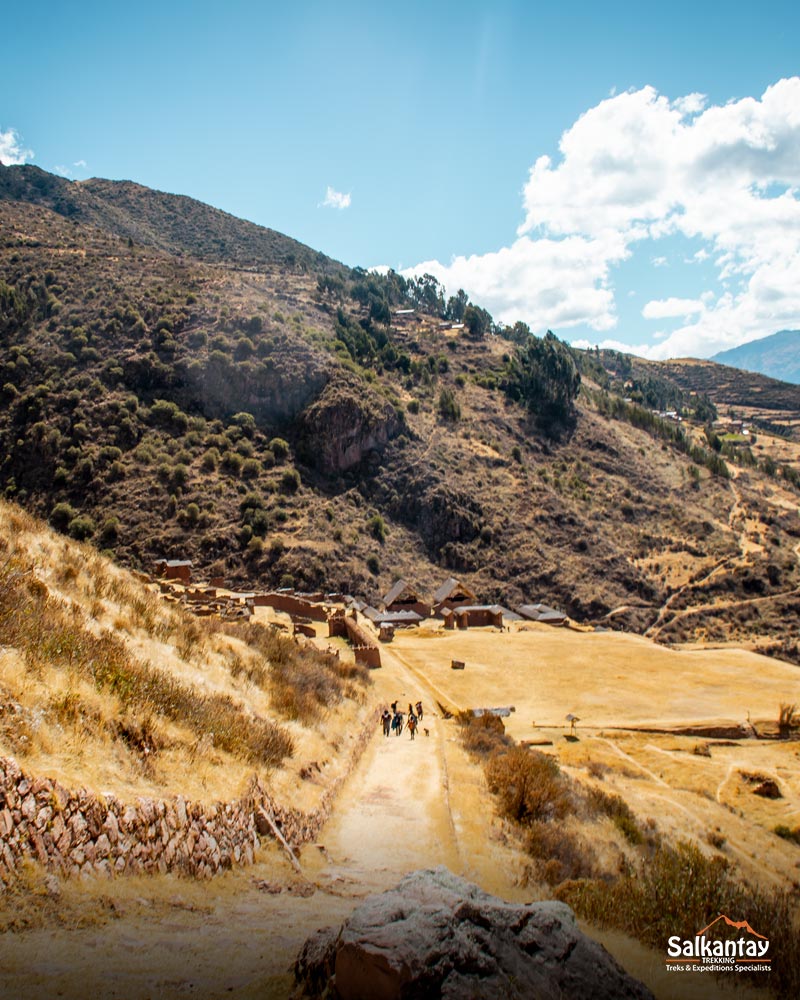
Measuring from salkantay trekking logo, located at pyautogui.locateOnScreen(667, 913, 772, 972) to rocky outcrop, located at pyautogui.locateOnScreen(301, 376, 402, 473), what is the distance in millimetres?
60606

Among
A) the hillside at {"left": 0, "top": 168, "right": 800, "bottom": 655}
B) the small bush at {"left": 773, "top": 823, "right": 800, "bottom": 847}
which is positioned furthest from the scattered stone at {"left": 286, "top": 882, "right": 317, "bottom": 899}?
the hillside at {"left": 0, "top": 168, "right": 800, "bottom": 655}

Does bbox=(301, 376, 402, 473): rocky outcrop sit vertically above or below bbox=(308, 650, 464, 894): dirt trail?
above

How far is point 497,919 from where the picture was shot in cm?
478

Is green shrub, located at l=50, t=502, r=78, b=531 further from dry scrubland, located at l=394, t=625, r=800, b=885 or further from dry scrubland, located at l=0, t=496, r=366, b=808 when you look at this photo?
dry scrubland, located at l=0, t=496, r=366, b=808

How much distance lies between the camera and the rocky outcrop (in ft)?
217

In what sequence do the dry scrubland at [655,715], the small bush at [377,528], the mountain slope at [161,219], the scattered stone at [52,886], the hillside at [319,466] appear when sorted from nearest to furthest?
the scattered stone at [52,886] < the dry scrubland at [655,715] < the hillside at [319,466] < the small bush at [377,528] < the mountain slope at [161,219]

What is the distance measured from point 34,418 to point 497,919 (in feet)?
218

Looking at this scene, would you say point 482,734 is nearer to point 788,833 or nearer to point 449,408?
point 788,833

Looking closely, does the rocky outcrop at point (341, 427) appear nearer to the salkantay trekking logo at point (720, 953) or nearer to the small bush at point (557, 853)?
the small bush at point (557, 853)

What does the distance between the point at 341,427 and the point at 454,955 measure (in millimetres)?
64049

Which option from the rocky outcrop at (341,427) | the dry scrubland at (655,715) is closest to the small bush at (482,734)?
the dry scrubland at (655,715)

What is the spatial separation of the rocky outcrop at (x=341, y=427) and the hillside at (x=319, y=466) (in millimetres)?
233

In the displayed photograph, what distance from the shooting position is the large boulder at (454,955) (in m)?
4.18

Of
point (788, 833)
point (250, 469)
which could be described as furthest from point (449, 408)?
point (788, 833)
